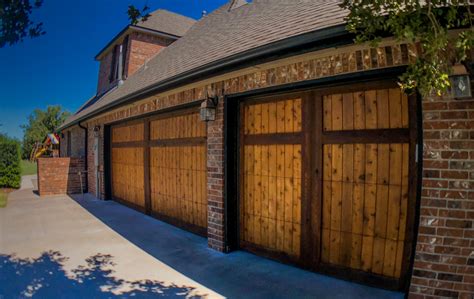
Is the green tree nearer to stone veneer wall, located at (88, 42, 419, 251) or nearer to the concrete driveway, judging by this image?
the concrete driveway

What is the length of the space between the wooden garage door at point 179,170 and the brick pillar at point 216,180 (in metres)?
0.56

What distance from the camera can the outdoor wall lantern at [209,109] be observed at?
4.50m

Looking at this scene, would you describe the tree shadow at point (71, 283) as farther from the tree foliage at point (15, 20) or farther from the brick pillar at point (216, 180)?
the tree foliage at point (15, 20)

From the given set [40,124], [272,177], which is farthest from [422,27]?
[40,124]

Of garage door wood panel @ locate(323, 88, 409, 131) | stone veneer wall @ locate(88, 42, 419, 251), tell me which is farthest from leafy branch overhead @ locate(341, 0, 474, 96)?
garage door wood panel @ locate(323, 88, 409, 131)

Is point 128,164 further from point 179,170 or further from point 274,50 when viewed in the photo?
point 274,50

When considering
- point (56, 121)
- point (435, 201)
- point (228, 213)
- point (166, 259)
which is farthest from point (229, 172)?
point (56, 121)

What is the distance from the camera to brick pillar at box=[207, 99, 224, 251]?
438 centimetres

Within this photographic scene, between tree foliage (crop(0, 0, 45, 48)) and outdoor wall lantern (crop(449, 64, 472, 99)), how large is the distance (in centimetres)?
331

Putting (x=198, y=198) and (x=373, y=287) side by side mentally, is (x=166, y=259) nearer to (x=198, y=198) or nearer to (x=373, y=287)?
(x=198, y=198)

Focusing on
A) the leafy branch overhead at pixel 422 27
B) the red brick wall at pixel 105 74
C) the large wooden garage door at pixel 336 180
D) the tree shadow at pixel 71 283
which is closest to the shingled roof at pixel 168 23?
the red brick wall at pixel 105 74

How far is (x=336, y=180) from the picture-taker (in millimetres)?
3457

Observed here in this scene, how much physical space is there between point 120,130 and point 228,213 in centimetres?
573

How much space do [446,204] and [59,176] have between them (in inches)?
464
